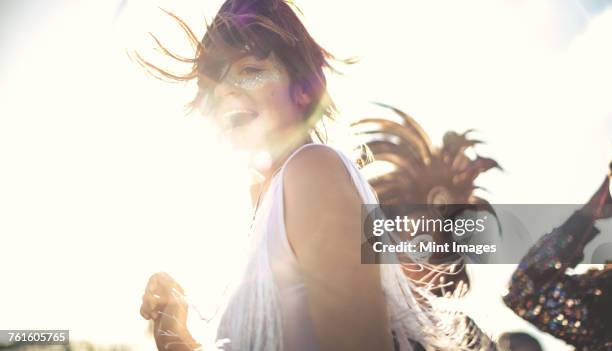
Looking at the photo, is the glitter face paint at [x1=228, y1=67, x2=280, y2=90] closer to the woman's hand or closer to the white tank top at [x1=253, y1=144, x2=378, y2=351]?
the white tank top at [x1=253, y1=144, x2=378, y2=351]

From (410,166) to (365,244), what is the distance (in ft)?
8.66

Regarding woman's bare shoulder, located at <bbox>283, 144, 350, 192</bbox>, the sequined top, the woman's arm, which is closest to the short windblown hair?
woman's bare shoulder, located at <bbox>283, 144, 350, 192</bbox>

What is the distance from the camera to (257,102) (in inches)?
66.9

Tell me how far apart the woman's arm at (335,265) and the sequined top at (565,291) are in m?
2.31

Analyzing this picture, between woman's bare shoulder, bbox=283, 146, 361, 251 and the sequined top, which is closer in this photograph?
woman's bare shoulder, bbox=283, 146, 361, 251

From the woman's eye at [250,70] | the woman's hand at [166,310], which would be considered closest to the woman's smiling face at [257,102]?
the woman's eye at [250,70]

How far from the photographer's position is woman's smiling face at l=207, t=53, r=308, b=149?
5.58ft

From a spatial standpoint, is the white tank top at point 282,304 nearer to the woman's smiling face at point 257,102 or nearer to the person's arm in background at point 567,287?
the woman's smiling face at point 257,102

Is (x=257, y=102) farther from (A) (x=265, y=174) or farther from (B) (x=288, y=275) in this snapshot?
(B) (x=288, y=275)

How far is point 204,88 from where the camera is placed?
188 centimetres

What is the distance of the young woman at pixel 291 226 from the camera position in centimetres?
127

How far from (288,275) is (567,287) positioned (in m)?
2.50

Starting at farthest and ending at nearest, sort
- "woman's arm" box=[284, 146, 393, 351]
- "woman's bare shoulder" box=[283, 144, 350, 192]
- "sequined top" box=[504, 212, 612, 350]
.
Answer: "sequined top" box=[504, 212, 612, 350]
"woman's bare shoulder" box=[283, 144, 350, 192]
"woman's arm" box=[284, 146, 393, 351]

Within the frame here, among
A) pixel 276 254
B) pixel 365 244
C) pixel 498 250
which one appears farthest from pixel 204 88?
Result: pixel 498 250
